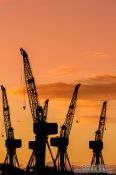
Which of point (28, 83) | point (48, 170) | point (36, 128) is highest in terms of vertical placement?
point (28, 83)

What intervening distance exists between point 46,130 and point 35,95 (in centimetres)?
1771

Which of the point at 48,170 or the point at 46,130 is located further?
the point at 48,170

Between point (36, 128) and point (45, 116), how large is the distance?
12.7m

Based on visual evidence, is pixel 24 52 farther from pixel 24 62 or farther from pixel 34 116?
pixel 34 116

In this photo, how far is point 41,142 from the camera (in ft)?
610

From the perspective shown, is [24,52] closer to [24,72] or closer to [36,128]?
[24,72]

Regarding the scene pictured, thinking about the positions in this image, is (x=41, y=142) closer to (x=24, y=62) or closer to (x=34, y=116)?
(x=34, y=116)

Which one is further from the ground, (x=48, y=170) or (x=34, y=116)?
(x=34, y=116)

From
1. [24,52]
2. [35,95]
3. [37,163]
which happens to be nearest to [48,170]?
[37,163]

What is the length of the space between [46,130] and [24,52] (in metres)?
28.9

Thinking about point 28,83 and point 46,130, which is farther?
point 28,83

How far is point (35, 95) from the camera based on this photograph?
198m

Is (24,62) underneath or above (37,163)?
above

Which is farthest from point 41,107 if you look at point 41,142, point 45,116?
point 41,142
